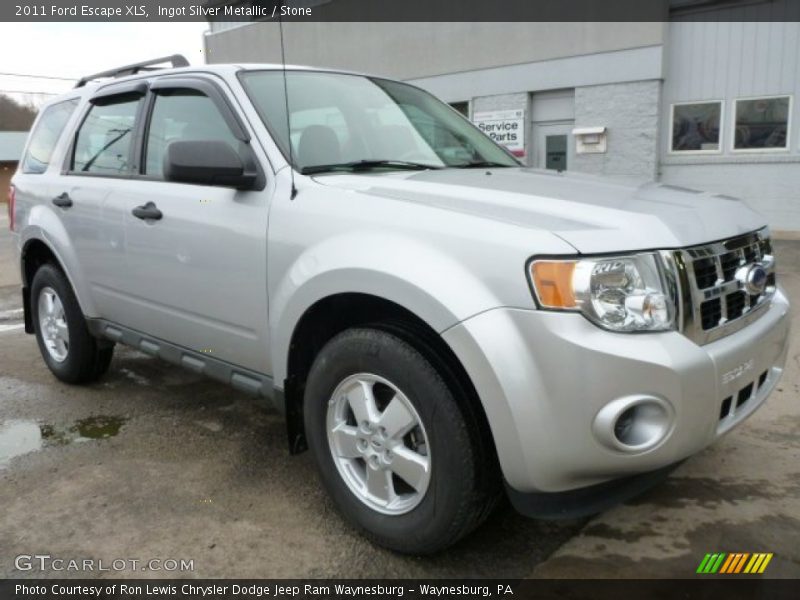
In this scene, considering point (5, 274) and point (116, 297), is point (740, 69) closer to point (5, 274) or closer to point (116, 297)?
point (116, 297)

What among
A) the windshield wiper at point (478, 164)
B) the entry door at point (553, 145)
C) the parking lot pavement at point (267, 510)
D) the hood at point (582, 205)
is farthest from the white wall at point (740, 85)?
the hood at point (582, 205)

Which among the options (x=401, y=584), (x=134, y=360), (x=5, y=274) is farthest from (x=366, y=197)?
(x=5, y=274)

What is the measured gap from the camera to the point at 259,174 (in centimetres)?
285

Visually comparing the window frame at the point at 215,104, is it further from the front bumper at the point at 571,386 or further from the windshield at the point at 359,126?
the front bumper at the point at 571,386

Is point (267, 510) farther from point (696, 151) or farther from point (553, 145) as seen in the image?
point (553, 145)

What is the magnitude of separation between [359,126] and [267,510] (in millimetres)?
1810

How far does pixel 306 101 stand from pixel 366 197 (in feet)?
3.17

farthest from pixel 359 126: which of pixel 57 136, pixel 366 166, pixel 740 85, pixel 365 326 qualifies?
pixel 740 85

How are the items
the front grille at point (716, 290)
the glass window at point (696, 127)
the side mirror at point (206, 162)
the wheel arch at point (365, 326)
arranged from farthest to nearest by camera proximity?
the glass window at point (696, 127) → the side mirror at point (206, 162) → the wheel arch at point (365, 326) → the front grille at point (716, 290)

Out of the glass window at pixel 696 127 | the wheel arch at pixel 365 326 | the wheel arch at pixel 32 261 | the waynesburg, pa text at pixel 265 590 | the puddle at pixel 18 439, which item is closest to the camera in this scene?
the wheel arch at pixel 365 326

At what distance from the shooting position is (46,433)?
388cm

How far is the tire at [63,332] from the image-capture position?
428cm

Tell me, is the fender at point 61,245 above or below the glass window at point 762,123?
below

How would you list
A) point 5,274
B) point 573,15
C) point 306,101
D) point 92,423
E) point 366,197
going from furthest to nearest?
point 573,15 → point 5,274 → point 92,423 → point 306,101 → point 366,197
